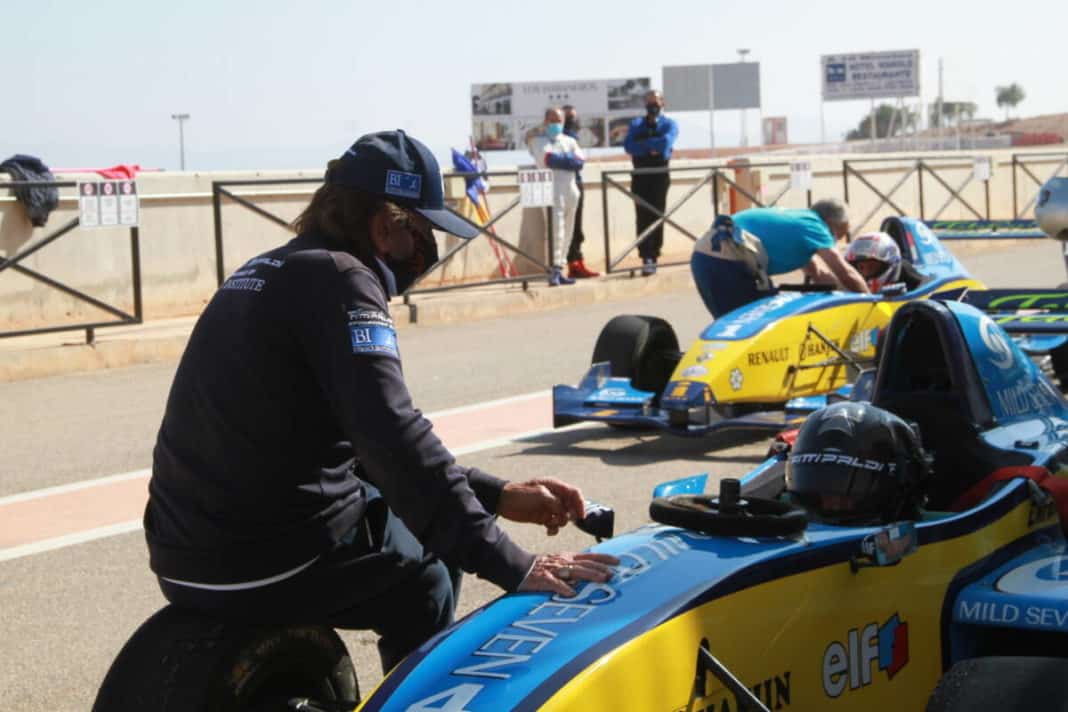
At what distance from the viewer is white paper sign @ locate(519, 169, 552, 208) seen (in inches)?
683

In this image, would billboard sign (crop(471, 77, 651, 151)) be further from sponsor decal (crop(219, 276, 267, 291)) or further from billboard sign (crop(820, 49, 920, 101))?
sponsor decal (crop(219, 276, 267, 291))

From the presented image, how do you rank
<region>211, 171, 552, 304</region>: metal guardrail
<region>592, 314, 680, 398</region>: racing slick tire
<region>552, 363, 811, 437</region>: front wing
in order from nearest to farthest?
<region>552, 363, 811, 437</region>: front wing → <region>592, 314, 680, 398</region>: racing slick tire → <region>211, 171, 552, 304</region>: metal guardrail

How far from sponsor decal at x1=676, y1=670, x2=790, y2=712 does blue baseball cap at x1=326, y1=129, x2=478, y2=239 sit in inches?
43.5

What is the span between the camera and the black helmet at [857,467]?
4090mm

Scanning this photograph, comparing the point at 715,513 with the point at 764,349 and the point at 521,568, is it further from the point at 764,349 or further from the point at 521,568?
the point at 764,349


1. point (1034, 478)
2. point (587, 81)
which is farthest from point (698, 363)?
point (587, 81)

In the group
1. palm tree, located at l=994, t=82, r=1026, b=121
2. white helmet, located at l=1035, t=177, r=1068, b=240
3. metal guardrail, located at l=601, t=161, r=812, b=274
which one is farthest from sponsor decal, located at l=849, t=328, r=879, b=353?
A: palm tree, located at l=994, t=82, r=1026, b=121

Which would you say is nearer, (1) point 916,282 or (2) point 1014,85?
(1) point 916,282

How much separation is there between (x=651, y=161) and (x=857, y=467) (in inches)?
610

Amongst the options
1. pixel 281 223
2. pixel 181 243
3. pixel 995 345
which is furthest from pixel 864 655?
pixel 181 243

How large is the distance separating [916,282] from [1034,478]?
592 centimetres

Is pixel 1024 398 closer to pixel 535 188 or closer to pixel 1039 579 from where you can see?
pixel 1039 579

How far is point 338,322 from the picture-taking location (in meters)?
3.30

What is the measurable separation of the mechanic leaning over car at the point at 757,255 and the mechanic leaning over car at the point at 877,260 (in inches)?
14.7
